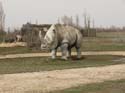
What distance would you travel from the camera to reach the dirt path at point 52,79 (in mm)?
15047

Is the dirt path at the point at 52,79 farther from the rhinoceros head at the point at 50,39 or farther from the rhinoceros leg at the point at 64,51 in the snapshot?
the rhinoceros leg at the point at 64,51

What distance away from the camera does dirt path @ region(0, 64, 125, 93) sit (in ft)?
49.4

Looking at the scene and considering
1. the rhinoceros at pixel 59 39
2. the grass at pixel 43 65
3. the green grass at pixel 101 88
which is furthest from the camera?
the rhinoceros at pixel 59 39

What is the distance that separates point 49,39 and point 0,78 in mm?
11027

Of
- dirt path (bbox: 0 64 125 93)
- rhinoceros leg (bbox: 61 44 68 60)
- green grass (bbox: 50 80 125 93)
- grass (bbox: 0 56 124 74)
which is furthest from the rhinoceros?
green grass (bbox: 50 80 125 93)

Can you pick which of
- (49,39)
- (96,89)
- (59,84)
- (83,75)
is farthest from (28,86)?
(49,39)

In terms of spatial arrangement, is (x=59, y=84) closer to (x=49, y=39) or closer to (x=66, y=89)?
(x=66, y=89)

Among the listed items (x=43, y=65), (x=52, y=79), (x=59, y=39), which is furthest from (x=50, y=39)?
(x=52, y=79)

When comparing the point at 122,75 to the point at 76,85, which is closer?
the point at 76,85

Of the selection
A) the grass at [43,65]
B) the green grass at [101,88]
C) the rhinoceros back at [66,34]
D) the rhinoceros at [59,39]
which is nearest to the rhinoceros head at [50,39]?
the rhinoceros at [59,39]

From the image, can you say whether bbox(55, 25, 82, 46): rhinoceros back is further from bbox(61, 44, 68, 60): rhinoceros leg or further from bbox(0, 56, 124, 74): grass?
bbox(0, 56, 124, 74): grass

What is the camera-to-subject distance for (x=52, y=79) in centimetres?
1759

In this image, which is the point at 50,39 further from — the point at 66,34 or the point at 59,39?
the point at 66,34

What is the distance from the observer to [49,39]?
94.0ft
